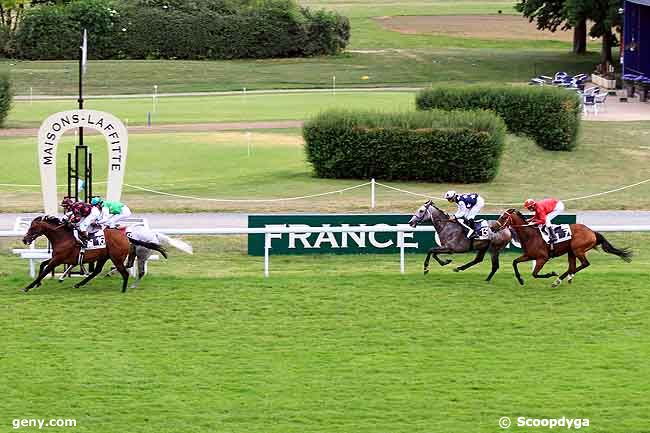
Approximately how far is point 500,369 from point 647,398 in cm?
161

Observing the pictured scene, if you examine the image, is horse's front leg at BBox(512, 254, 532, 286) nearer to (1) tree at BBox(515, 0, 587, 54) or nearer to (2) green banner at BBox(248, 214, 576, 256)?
(2) green banner at BBox(248, 214, 576, 256)

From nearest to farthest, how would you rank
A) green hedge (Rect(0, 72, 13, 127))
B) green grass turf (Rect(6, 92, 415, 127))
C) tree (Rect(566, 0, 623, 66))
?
green hedge (Rect(0, 72, 13, 127)) → green grass turf (Rect(6, 92, 415, 127)) → tree (Rect(566, 0, 623, 66))

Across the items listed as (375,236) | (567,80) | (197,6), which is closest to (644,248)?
Answer: (375,236)

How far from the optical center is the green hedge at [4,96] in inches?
1483

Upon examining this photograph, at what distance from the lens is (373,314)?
1625 cm

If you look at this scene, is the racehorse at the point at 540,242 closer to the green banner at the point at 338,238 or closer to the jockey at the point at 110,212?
the green banner at the point at 338,238

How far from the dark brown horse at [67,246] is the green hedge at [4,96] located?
21.3 meters

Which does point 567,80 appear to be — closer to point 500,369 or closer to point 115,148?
point 115,148

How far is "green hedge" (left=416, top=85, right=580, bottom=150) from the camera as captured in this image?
109ft

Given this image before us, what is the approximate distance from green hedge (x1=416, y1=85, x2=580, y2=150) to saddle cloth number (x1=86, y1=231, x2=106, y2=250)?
56.4ft

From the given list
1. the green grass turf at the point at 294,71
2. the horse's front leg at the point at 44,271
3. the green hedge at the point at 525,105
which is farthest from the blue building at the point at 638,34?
the horse's front leg at the point at 44,271

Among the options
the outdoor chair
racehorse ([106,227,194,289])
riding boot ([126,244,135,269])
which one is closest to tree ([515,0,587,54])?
the outdoor chair

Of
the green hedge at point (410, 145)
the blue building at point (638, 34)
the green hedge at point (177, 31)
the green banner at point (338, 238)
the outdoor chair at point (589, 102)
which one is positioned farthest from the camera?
the green hedge at point (177, 31)

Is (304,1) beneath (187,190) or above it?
above
